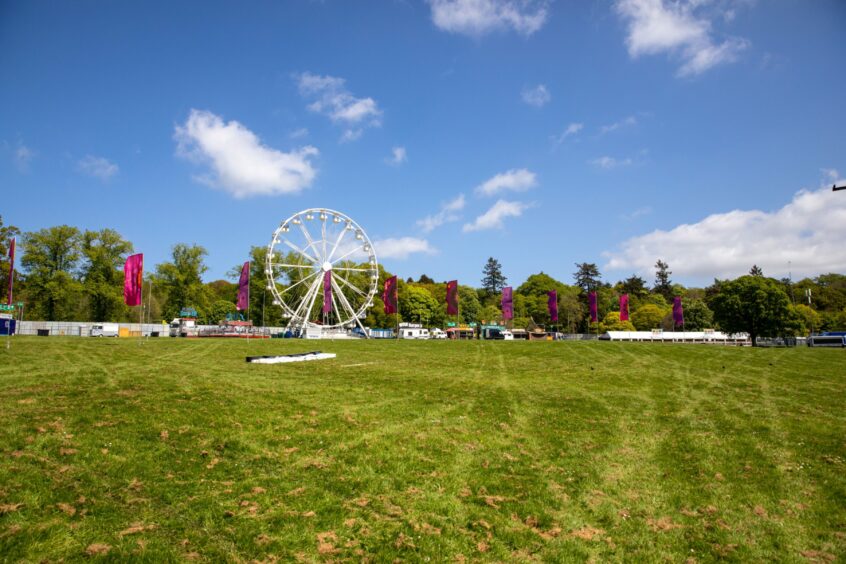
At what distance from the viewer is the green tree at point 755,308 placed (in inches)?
2456

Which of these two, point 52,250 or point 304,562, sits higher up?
point 52,250

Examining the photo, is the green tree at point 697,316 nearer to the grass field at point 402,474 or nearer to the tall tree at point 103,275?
the grass field at point 402,474

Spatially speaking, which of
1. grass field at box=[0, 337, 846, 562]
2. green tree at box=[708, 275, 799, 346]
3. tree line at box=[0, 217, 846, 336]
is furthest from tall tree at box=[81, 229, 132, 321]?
green tree at box=[708, 275, 799, 346]

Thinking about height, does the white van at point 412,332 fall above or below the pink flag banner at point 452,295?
below

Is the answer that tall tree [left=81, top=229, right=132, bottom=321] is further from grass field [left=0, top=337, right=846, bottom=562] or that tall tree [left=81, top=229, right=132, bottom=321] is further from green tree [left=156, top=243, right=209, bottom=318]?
grass field [left=0, top=337, right=846, bottom=562]

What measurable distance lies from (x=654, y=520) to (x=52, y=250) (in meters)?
86.9

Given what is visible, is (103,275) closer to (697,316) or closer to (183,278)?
(183,278)

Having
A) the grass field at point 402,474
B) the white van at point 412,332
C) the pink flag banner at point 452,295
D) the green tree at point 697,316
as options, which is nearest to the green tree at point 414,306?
the white van at point 412,332

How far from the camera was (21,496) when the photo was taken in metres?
7.42

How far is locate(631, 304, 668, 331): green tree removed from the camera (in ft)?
378

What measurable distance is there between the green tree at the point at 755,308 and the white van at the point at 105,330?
277 ft

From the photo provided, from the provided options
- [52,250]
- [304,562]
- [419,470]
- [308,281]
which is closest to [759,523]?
[419,470]

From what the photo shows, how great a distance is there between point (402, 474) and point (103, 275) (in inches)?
3293

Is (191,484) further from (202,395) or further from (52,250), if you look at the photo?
(52,250)
